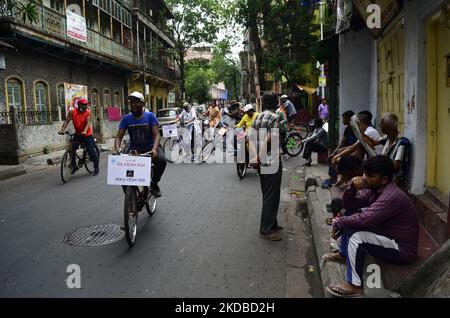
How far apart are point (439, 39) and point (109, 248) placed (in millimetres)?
4640

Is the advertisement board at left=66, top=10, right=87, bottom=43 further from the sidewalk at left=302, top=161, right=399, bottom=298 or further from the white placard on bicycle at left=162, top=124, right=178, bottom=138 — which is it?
the sidewalk at left=302, top=161, right=399, bottom=298

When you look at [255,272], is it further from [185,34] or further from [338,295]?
[185,34]

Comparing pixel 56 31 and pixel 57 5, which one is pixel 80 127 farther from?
pixel 57 5

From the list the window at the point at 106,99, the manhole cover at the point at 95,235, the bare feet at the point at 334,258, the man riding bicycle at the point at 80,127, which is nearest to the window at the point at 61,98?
the window at the point at 106,99

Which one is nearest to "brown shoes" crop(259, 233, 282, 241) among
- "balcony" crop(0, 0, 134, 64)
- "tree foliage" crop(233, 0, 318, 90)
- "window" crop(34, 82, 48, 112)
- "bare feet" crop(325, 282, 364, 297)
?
"bare feet" crop(325, 282, 364, 297)

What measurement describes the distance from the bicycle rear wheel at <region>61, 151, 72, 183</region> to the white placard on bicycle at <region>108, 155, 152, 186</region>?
464 cm

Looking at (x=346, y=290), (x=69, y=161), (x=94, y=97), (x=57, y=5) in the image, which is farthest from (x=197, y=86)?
(x=346, y=290)

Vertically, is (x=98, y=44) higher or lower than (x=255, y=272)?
higher

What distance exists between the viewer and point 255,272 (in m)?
4.32

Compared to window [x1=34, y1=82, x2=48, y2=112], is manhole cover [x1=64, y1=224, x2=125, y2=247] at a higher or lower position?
lower

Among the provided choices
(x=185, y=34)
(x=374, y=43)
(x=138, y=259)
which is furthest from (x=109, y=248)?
(x=185, y=34)

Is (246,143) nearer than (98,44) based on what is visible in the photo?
Yes

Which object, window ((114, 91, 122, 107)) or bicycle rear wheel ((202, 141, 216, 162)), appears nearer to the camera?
bicycle rear wheel ((202, 141, 216, 162))

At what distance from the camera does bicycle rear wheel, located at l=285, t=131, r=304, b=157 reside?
12.9 m
